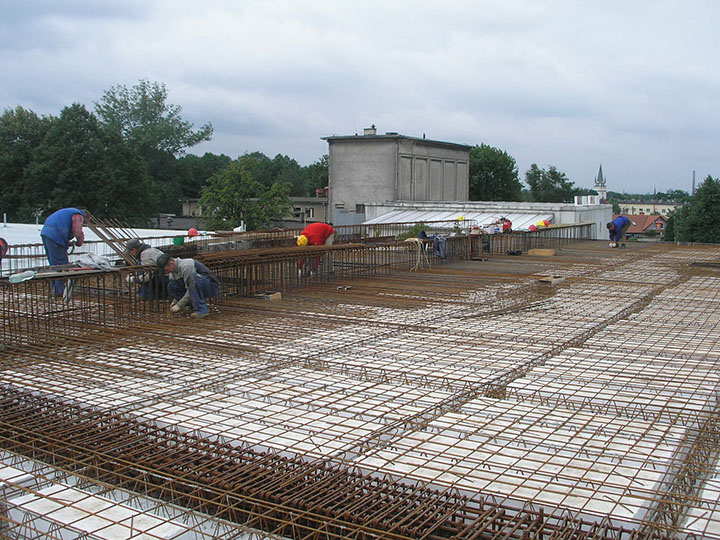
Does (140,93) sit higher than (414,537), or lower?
higher

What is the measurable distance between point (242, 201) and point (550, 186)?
50.6 metres

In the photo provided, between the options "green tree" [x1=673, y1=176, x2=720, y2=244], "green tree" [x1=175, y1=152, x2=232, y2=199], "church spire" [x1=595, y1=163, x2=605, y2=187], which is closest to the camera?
"green tree" [x1=673, y1=176, x2=720, y2=244]

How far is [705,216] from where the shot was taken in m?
38.8

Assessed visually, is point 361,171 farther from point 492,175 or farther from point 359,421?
point 359,421

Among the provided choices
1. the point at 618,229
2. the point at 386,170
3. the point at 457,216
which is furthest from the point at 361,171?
the point at 618,229

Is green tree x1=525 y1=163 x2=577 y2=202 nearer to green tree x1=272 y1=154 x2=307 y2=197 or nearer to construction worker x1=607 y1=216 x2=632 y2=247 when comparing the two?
green tree x1=272 y1=154 x2=307 y2=197

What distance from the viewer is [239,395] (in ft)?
15.4

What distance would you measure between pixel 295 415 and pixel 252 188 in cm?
2721

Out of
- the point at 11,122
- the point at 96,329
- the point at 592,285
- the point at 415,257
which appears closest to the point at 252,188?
the point at 11,122

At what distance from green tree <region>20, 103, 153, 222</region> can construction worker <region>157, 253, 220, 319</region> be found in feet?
89.4

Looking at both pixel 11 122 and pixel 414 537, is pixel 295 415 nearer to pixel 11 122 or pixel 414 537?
pixel 414 537

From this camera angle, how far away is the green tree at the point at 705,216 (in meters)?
38.4

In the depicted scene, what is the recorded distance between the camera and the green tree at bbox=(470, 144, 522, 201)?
53.1 meters

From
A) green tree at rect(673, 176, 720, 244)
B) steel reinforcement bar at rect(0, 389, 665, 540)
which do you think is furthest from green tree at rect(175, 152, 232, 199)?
steel reinforcement bar at rect(0, 389, 665, 540)
